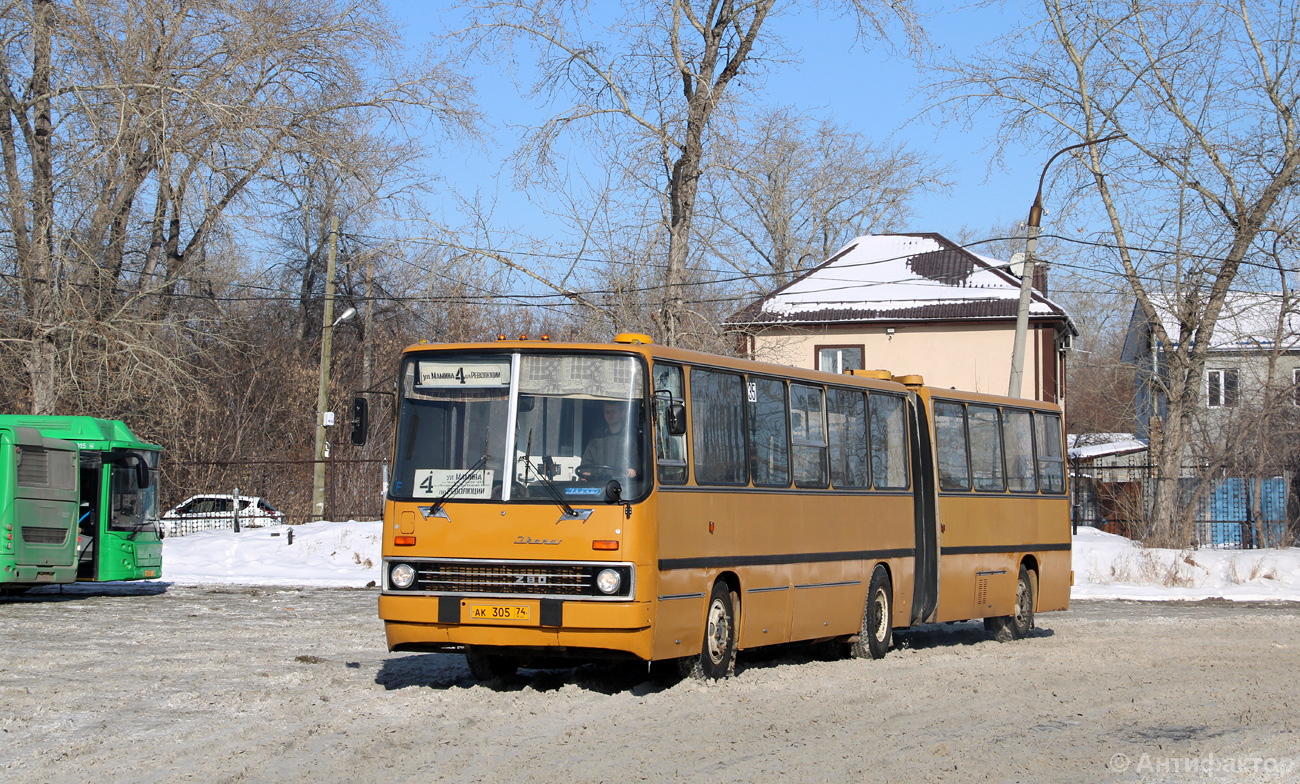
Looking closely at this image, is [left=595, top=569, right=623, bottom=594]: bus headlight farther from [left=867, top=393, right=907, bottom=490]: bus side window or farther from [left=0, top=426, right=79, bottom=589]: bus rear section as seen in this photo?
[left=0, top=426, right=79, bottom=589]: bus rear section

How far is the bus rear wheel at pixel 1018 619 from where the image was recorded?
1688 cm

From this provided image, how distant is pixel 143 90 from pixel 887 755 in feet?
75.4

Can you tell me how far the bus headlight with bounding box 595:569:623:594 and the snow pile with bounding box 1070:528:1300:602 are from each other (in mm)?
15824

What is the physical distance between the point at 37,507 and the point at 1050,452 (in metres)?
15.0

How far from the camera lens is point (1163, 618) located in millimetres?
18938

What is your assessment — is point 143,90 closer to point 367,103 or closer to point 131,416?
point 367,103

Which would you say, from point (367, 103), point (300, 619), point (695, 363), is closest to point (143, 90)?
point (367, 103)

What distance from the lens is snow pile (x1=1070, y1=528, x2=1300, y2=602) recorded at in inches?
949

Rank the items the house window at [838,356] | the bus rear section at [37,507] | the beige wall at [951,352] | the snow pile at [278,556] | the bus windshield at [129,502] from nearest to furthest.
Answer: the bus rear section at [37,507] < the bus windshield at [129,502] < the snow pile at [278,556] < the beige wall at [951,352] < the house window at [838,356]

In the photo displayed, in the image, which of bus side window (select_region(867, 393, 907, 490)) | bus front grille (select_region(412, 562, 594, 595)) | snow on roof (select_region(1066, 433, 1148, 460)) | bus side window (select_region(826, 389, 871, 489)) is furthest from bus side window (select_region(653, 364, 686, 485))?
snow on roof (select_region(1066, 433, 1148, 460))

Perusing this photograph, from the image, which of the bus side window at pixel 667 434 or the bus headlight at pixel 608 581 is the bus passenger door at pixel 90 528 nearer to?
the bus side window at pixel 667 434

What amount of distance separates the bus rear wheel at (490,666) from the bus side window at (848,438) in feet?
12.4

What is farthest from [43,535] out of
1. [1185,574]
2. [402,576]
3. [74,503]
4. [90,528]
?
[1185,574]

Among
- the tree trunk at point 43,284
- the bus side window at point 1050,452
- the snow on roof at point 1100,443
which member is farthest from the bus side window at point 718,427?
the snow on roof at point 1100,443
